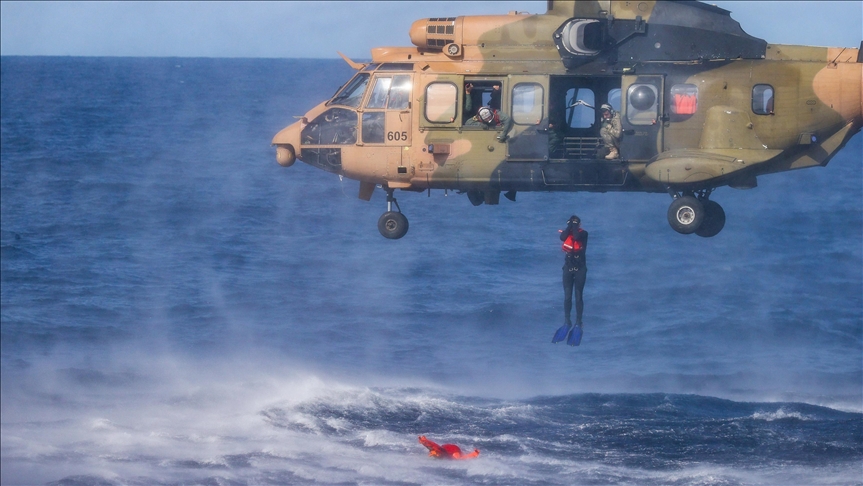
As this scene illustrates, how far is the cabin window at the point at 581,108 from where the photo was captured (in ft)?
77.8

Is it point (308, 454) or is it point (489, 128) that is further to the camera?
point (308, 454)

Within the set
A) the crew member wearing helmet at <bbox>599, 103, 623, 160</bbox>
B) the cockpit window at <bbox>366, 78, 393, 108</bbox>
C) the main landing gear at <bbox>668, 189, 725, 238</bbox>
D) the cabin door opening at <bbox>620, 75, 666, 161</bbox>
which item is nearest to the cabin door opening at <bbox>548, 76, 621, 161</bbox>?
the crew member wearing helmet at <bbox>599, 103, 623, 160</bbox>

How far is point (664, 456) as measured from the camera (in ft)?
210

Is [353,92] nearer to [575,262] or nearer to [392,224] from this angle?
[392,224]

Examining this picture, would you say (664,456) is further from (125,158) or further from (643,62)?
(125,158)

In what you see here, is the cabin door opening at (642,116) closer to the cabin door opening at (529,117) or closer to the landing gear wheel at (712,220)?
the cabin door opening at (529,117)

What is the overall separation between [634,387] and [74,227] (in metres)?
49.3

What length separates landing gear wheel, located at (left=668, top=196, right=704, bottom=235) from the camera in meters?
23.4

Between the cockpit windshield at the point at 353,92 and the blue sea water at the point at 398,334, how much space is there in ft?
124

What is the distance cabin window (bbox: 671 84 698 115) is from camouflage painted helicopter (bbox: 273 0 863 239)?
21mm

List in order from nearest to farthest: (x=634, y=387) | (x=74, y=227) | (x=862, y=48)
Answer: (x=862, y=48), (x=634, y=387), (x=74, y=227)

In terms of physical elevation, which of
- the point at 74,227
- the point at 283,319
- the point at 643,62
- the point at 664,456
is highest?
the point at 643,62

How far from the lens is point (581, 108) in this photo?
80.9ft

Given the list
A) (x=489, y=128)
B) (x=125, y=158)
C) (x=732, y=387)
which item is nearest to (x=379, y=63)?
(x=489, y=128)
